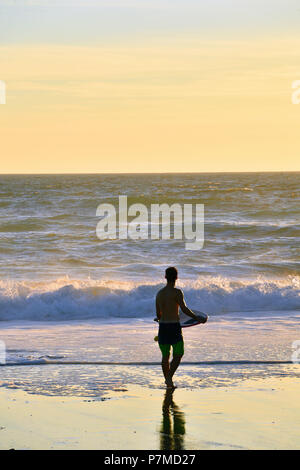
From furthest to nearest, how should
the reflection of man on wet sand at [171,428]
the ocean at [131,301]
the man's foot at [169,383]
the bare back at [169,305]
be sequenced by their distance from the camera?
the ocean at [131,301]
the bare back at [169,305]
the man's foot at [169,383]
the reflection of man on wet sand at [171,428]

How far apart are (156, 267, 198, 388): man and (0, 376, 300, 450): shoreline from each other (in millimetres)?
310

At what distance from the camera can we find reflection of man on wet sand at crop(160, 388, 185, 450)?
659cm

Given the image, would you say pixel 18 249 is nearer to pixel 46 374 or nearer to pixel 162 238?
pixel 162 238

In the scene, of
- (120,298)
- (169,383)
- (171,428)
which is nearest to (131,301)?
(120,298)

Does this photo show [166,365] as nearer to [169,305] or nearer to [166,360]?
[166,360]

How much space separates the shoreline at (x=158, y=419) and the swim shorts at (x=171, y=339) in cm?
46

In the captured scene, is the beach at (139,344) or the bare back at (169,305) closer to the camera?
the beach at (139,344)

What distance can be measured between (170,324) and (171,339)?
7.2 inches

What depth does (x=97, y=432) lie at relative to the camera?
6.91 m

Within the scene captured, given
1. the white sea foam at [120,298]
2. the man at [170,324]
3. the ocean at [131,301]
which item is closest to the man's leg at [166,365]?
the man at [170,324]

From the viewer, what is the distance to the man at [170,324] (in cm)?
873

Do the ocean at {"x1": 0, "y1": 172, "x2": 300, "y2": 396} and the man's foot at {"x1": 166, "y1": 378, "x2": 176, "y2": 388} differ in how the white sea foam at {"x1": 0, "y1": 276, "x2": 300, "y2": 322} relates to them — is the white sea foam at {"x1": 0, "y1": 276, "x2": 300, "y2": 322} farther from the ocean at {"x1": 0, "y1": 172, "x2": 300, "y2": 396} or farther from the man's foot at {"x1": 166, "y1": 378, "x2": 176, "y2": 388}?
the man's foot at {"x1": 166, "y1": 378, "x2": 176, "y2": 388}

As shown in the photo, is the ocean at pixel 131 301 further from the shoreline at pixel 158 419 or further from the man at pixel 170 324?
the shoreline at pixel 158 419

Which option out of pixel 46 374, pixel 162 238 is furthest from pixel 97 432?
pixel 162 238
